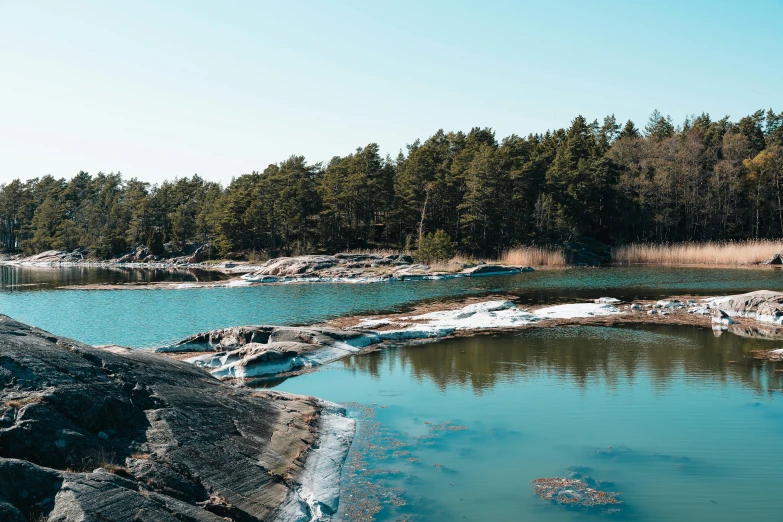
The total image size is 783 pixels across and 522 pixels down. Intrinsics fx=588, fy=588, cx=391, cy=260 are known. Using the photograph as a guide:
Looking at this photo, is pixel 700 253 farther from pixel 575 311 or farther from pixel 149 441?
pixel 149 441

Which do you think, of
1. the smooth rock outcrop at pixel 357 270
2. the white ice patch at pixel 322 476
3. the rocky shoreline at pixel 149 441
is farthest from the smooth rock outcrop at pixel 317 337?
the smooth rock outcrop at pixel 357 270

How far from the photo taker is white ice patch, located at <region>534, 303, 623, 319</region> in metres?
28.7

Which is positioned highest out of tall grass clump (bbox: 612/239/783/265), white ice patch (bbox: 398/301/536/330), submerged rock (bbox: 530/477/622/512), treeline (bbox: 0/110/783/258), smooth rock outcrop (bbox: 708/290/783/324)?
treeline (bbox: 0/110/783/258)

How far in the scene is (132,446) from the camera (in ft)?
28.0

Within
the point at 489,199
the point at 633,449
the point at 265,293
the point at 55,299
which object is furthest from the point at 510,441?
the point at 489,199

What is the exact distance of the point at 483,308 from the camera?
1179 inches

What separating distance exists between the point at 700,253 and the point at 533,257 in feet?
52.5

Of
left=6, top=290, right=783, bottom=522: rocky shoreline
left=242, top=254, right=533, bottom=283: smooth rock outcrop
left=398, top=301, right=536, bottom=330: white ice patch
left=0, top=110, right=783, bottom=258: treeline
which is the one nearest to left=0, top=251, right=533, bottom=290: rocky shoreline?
left=242, top=254, right=533, bottom=283: smooth rock outcrop

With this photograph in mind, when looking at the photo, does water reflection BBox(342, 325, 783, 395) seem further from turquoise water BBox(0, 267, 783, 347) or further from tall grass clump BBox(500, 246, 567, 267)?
tall grass clump BBox(500, 246, 567, 267)

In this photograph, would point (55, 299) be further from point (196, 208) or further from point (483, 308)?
point (196, 208)

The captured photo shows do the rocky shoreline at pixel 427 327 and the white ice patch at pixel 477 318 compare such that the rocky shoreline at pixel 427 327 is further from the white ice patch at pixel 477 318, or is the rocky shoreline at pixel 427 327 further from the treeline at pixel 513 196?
the treeline at pixel 513 196

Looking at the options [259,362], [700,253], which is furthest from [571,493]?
[700,253]

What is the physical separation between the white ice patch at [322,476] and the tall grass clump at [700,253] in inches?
2131

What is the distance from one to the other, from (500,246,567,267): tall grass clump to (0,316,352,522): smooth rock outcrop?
50611 millimetres
